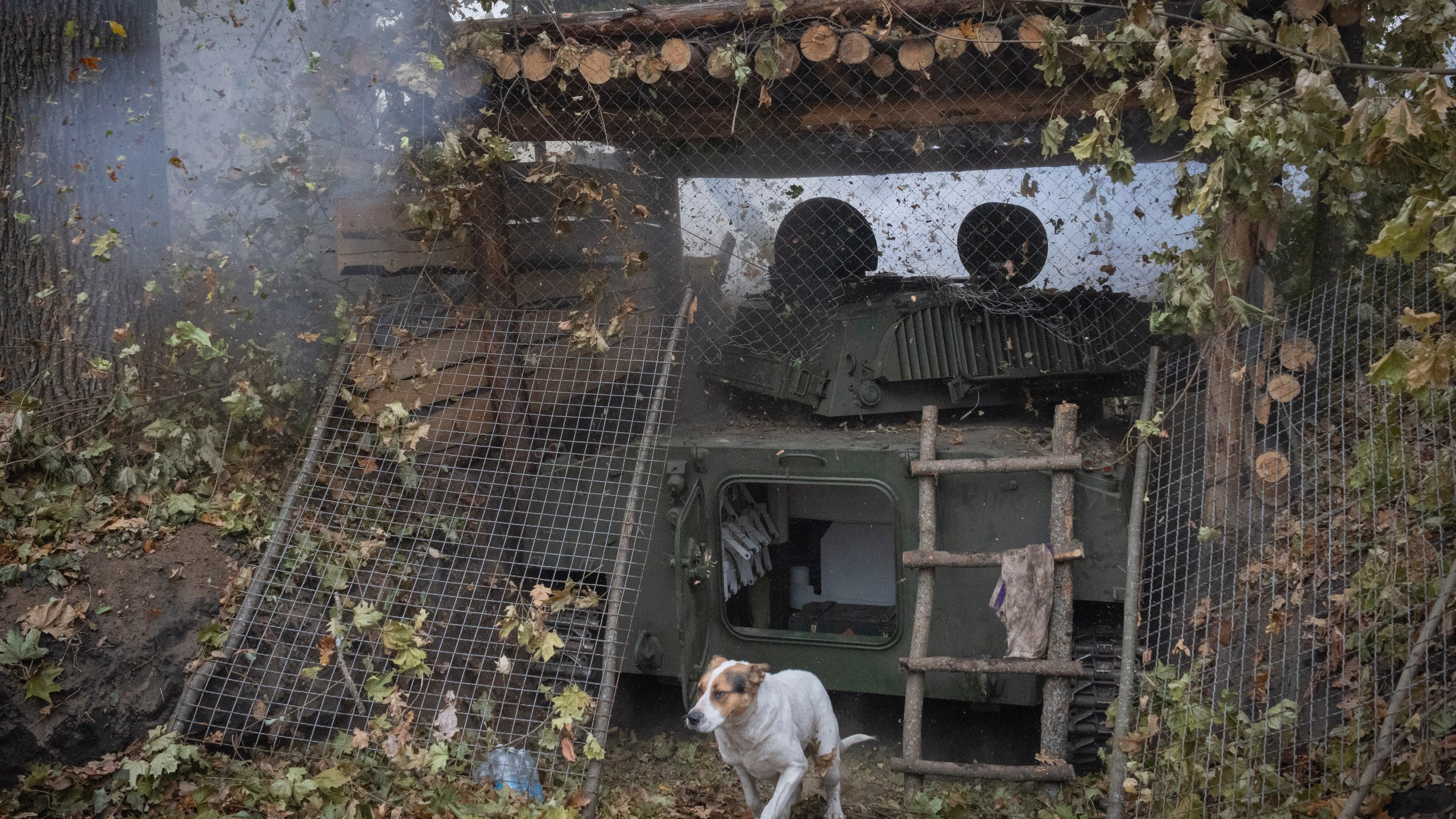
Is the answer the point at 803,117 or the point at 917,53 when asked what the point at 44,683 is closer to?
the point at 803,117

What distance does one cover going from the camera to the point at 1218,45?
470 centimetres

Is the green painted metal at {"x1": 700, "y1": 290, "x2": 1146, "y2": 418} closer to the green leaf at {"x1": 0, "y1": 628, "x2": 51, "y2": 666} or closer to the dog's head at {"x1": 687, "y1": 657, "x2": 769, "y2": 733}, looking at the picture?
the dog's head at {"x1": 687, "y1": 657, "x2": 769, "y2": 733}

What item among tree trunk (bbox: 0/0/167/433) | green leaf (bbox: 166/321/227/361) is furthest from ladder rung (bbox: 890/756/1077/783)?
tree trunk (bbox: 0/0/167/433)

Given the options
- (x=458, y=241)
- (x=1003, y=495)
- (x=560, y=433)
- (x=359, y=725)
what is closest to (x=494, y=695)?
(x=359, y=725)

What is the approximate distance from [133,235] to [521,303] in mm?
2253

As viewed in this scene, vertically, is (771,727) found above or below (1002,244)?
below

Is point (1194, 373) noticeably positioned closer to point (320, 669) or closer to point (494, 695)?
point (494, 695)

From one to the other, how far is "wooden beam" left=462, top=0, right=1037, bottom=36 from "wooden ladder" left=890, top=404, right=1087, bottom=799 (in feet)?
7.48

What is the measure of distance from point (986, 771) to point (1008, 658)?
0.61m

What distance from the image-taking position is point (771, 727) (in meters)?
4.35

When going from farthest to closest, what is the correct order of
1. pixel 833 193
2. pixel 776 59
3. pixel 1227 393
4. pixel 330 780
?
pixel 833 193
pixel 776 59
pixel 1227 393
pixel 330 780

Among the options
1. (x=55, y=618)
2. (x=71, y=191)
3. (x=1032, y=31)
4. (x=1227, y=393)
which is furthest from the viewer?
(x=71, y=191)

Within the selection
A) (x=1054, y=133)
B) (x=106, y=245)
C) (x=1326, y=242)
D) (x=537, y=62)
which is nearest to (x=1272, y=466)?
(x=1326, y=242)

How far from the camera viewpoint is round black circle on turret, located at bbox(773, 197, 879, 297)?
7645 mm
